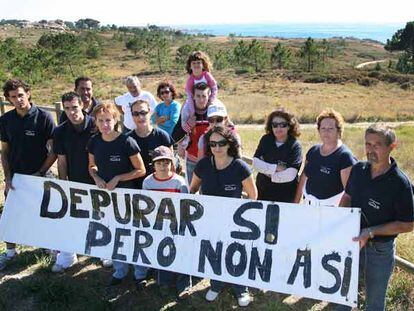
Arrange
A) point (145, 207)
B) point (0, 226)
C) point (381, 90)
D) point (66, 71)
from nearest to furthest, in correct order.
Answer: point (145, 207), point (0, 226), point (66, 71), point (381, 90)

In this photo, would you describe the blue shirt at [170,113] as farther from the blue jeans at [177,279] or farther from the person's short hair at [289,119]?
the blue jeans at [177,279]

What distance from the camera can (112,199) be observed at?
15.8 ft

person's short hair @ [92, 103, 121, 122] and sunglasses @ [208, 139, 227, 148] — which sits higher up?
person's short hair @ [92, 103, 121, 122]

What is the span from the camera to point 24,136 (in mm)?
5105

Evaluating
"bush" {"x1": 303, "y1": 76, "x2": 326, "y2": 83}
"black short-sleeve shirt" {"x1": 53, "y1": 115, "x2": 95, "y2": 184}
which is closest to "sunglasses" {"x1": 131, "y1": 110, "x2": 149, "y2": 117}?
A: "black short-sleeve shirt" {"x1": 53, "y1": 115, "x2": 95, "y2": 184}

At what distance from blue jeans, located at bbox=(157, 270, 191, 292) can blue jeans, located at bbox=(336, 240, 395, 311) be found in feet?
6.05

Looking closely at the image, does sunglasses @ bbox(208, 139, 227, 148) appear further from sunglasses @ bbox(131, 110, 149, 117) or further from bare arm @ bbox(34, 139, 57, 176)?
bare arm @ bbox(34, 139, 57, 176)

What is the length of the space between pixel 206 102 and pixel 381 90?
47.6 metres

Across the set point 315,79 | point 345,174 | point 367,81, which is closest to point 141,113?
point 345,174

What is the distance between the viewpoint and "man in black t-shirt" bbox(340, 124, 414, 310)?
3439 millimetres

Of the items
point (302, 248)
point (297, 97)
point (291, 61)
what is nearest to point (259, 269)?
point (302, 248)

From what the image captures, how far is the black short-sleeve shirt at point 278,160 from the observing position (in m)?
4.75

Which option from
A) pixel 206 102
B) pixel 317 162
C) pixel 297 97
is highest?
pixel 206 102

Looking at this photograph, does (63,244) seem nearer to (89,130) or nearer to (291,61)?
(89,130)
